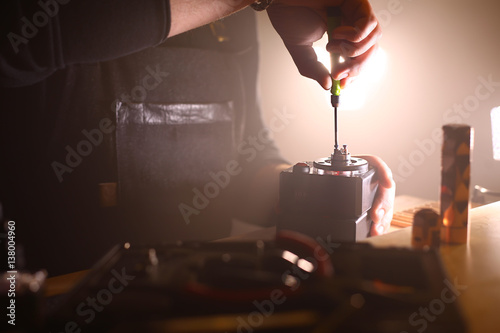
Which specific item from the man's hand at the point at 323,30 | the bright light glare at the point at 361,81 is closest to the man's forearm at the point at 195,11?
the man's hand at the point at 323,30

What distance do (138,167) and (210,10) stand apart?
2.27ft

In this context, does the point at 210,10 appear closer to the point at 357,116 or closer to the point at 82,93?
the point at 82,93

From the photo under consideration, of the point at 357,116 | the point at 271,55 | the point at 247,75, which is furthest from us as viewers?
the point at 271,55

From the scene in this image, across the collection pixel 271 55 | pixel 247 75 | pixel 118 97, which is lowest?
pixel 118 97

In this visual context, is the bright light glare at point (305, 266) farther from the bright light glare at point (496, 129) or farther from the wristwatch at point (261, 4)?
the bright light glare at point (496, 129)

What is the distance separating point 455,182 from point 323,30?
0.52 meters

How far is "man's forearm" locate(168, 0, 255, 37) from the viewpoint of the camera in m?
0.90

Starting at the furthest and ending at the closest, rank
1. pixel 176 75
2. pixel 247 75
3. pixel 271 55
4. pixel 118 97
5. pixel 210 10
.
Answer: pixel 271 55
pixel 247 75
pixel 176 75
pixel 118 97
pixel 210 10

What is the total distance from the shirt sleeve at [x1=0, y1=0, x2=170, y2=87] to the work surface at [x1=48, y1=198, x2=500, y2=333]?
0.41m

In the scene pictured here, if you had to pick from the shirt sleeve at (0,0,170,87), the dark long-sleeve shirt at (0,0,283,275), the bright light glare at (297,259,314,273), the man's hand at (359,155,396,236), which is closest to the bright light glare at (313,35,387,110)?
the dark long-sleeve shirt at (0,0,283,275)

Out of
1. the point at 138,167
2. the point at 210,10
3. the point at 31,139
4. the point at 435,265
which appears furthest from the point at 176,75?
the point at 435,265

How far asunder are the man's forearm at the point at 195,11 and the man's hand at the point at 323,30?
6.1 inches

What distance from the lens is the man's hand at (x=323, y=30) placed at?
99 cm

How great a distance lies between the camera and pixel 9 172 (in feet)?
4.21
